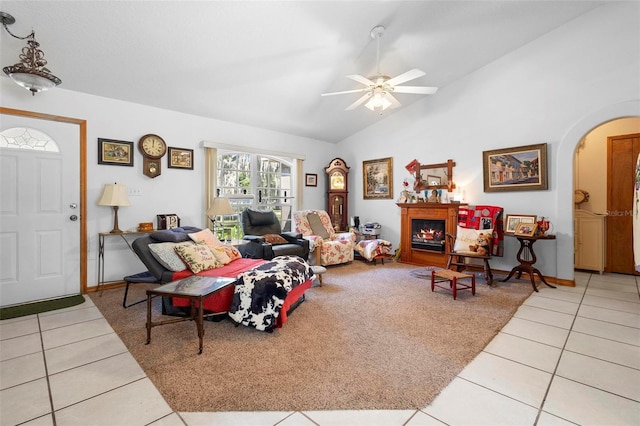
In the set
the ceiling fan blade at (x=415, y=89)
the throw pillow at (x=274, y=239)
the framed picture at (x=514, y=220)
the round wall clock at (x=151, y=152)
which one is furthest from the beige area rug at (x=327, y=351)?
the ceiling fan blade at (x=415, y=89)

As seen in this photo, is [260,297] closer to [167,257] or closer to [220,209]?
[167,257]

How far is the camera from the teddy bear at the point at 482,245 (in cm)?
406

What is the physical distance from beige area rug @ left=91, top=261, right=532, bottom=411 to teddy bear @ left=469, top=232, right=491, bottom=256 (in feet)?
2.22

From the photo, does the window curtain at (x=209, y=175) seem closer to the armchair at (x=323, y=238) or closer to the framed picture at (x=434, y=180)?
the armchair at (x=323, y=238)

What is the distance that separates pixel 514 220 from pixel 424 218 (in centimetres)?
141

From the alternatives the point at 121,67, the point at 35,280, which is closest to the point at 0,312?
the point at 35,280

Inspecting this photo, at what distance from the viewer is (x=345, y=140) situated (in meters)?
6.80

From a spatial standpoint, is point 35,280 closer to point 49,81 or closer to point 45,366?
point 45,366

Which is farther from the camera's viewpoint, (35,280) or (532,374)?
(35,280)

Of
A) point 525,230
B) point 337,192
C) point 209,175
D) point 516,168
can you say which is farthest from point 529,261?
point 209,175

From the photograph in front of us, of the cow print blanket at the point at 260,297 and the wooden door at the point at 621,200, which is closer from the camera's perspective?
the cow print blanket at the point at 260,297

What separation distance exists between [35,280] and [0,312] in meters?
0.45

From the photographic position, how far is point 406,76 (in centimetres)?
305

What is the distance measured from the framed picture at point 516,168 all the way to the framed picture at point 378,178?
178 centimetres
